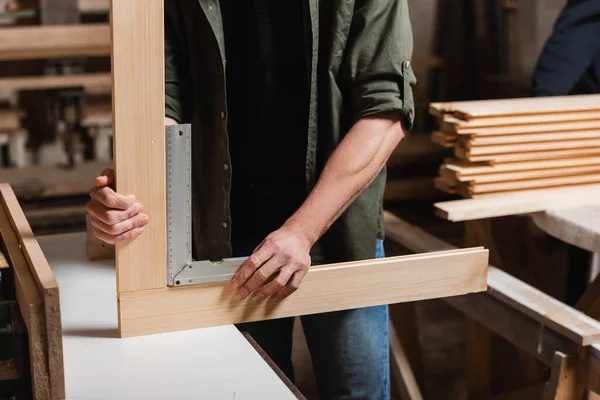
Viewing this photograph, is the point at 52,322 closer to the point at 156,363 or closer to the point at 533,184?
the point at 156,363

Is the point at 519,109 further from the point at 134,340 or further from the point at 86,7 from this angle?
the point at 86,7

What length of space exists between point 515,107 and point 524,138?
0.12 m

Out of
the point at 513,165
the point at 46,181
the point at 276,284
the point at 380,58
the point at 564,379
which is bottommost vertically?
the point at 564,379

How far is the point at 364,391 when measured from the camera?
2.09m

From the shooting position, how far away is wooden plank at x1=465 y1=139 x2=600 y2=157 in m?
2.71

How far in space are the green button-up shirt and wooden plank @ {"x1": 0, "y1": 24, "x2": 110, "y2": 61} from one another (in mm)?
2364

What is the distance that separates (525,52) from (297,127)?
4270mm

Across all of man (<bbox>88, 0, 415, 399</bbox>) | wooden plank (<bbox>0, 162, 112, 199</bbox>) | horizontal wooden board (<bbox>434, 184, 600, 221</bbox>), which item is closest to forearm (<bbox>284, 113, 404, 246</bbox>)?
man (<bbox>88, 0, 415, 399</bbox>)

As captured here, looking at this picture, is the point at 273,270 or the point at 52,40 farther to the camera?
the point at 52,40

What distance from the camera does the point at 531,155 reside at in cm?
278

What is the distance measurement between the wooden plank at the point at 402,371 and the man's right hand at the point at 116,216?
65.7 inches

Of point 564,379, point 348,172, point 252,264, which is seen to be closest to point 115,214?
point 252,264

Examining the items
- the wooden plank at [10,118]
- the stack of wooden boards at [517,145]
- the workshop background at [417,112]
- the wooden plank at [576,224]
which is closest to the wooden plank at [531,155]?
the stack of wooden boards at [517,145]

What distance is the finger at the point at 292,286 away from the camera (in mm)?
1711
